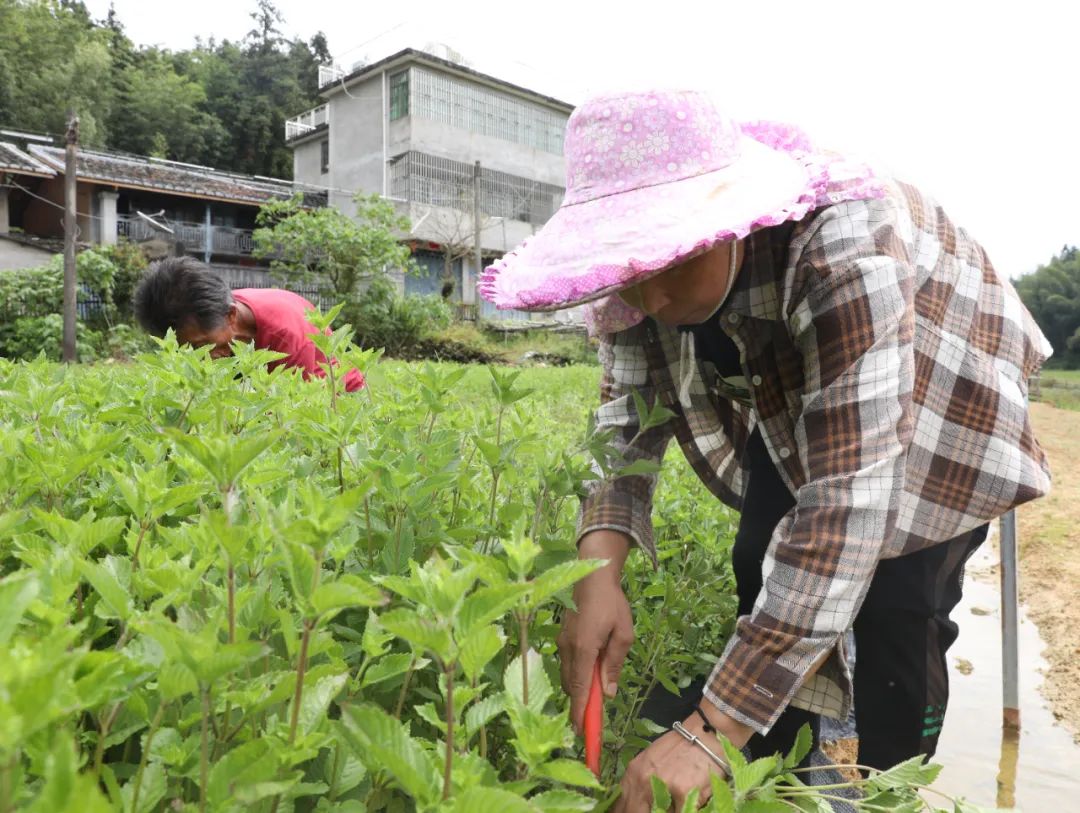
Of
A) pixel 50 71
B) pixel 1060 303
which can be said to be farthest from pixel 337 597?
pixel 1060 303

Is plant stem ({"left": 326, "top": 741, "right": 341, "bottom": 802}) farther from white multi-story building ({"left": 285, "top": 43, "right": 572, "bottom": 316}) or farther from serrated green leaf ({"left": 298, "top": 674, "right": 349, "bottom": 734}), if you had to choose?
white multi-story building ({"left": 285, "top": 43, "right": 572, "bottom": 316})

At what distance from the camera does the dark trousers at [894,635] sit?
6.40ft

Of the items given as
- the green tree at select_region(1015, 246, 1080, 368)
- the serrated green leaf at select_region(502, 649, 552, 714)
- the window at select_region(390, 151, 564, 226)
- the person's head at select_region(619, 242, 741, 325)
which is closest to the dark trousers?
the person's head at select_region(619, 242, 741, 325)

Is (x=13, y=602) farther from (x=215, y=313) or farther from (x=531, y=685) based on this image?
(x=215, y=313)

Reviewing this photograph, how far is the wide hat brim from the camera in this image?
1.36 metres

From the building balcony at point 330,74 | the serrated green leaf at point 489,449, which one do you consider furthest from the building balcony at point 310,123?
the serrated green leaf at point 489,449

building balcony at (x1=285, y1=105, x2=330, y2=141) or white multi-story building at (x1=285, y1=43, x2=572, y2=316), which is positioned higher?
building balcony at (x1=285, y1=105, x2=330, y2=141)

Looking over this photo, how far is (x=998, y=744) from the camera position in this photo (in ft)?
10.00

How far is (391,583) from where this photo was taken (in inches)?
27.8

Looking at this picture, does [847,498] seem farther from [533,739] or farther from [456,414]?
[456,414]

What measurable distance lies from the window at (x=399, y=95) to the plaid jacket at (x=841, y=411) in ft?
85.6

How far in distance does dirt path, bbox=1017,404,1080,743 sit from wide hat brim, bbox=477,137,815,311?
2677 millimetres

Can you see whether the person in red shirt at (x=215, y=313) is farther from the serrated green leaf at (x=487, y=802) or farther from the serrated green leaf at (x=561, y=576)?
the serrated green leaf at (x=487, y=802)

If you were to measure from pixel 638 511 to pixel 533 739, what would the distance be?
114 cm
